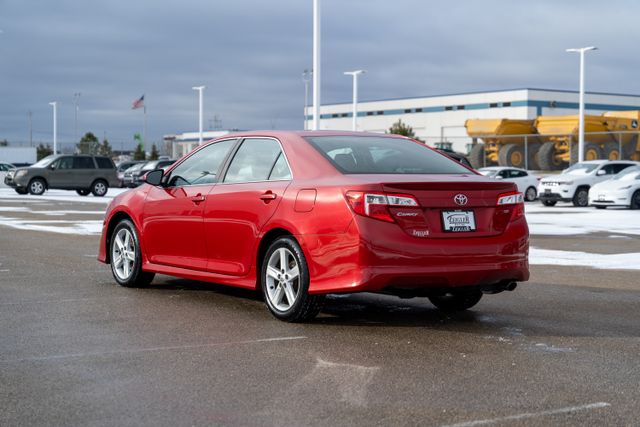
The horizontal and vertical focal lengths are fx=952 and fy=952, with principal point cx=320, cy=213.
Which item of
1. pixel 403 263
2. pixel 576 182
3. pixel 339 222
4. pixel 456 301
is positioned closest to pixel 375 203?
pixel 339 222

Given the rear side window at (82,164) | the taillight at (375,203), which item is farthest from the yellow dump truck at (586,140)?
the taillight at (375,203)

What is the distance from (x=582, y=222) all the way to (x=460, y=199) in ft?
51.1

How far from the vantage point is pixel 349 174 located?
23.7 ft

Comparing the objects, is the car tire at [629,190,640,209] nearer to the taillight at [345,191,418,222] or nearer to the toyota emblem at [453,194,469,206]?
the toyota emblem at [453,194,469,206]

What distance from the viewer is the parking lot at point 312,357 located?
4.90 metres

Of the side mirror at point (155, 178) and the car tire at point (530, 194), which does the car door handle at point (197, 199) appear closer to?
the side mirror at point (155, 178)

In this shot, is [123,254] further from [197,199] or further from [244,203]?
[244,203]

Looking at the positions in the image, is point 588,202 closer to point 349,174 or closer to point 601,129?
point 601,129

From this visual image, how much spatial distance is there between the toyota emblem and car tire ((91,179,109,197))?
33.0m

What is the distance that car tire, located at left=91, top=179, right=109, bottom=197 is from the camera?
3862 cm

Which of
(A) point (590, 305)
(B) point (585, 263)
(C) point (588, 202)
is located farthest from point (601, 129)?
(A) point (590, 305)

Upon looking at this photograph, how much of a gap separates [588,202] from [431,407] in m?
27.1

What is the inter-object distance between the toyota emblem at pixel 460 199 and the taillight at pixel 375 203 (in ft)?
1.34

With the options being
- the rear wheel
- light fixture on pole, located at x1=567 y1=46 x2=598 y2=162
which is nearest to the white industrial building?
light fixture on pole, located at x1=567 y1=46 x2=598 y2=162
